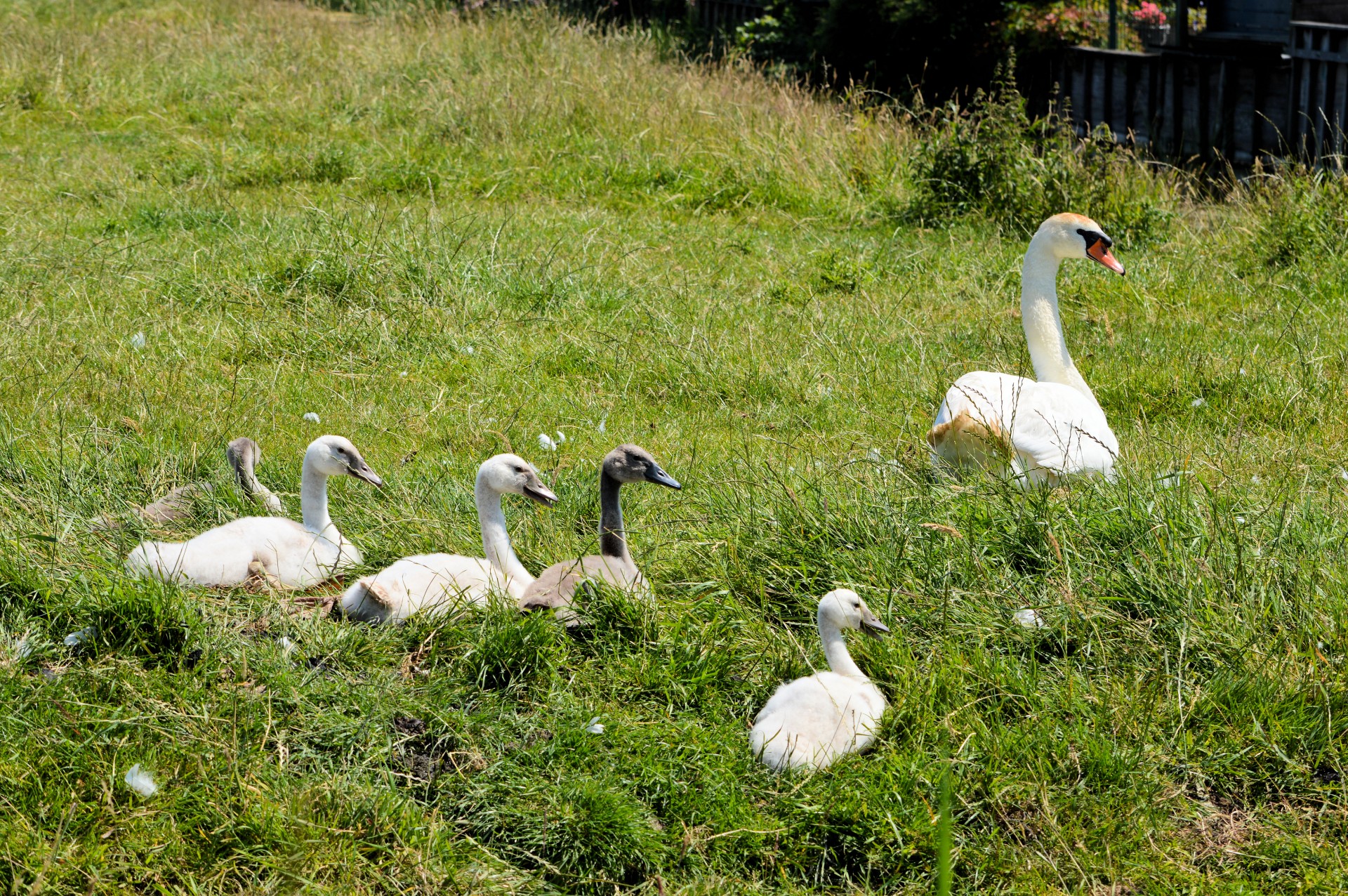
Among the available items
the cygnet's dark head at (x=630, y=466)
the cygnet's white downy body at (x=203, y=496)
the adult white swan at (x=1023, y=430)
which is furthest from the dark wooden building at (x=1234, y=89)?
the cygnet's white downy body at (x=203, y=496)

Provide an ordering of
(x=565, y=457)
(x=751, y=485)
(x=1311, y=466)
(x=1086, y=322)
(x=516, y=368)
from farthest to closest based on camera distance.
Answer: (x=1086, y=322) < (x=516, y=368) < (x=565, y=457) < (x=1311, y=466) < (x=751, y=485)

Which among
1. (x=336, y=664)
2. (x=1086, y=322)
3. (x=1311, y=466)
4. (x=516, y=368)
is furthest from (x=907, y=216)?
(x=336, y=664)

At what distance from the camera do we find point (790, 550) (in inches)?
165

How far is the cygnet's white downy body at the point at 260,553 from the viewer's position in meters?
4.12

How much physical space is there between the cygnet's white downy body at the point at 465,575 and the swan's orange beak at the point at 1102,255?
122 inches

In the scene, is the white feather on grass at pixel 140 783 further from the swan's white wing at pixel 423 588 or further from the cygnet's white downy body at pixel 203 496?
the cygnet's white downy body at pixel 203 496

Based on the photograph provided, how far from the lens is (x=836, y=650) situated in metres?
3.61

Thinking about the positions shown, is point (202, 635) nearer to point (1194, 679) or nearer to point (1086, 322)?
point (1194, 679)

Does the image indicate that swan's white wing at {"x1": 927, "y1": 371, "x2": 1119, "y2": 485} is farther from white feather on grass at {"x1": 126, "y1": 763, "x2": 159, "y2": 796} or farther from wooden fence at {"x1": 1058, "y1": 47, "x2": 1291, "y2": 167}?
wooden fence at {"x1": 1058, "y1": 47, "x2": 1291, "y2": 167}

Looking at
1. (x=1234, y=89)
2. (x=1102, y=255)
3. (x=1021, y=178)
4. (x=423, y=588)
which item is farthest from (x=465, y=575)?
(x=1234, y=89)

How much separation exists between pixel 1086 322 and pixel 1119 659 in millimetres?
4302

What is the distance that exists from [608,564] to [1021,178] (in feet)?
21.2

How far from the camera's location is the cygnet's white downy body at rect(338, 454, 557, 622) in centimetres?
389

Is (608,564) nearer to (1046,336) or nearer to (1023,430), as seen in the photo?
(1023,430)
